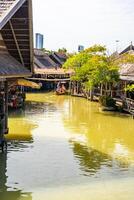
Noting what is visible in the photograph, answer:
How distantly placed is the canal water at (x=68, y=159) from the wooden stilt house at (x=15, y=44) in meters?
1.81

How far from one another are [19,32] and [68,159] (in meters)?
5.22

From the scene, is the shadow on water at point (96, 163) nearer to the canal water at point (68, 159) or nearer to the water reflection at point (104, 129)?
the canal water at point (68, 159)

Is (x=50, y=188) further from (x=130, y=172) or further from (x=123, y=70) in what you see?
(x=123, y=70)

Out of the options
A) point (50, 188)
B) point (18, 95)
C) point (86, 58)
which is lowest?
point (50, 188)

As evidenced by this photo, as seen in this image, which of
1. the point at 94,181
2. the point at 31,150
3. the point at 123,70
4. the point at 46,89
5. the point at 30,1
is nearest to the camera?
the point at 94,181

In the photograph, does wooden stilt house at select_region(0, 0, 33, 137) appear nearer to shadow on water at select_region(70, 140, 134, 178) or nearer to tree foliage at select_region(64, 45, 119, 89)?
shadow on water at select_region(70, 140, 134, 178)

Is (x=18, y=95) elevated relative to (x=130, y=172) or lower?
elevated

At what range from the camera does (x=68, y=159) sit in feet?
52.3

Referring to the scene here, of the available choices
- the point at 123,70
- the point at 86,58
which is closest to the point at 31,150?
the point at 123,70

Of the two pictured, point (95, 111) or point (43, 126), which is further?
point (95, 111)

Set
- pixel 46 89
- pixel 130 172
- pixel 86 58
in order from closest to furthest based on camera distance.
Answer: pixel 130 172 → pixel 86 58 → pixel 46 89

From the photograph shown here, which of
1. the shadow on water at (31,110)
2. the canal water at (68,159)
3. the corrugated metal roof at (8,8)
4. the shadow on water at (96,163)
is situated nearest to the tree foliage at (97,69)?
the shadow on water at (31,110)

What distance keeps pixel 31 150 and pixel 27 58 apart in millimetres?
3887

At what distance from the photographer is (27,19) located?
16281 millimetres
